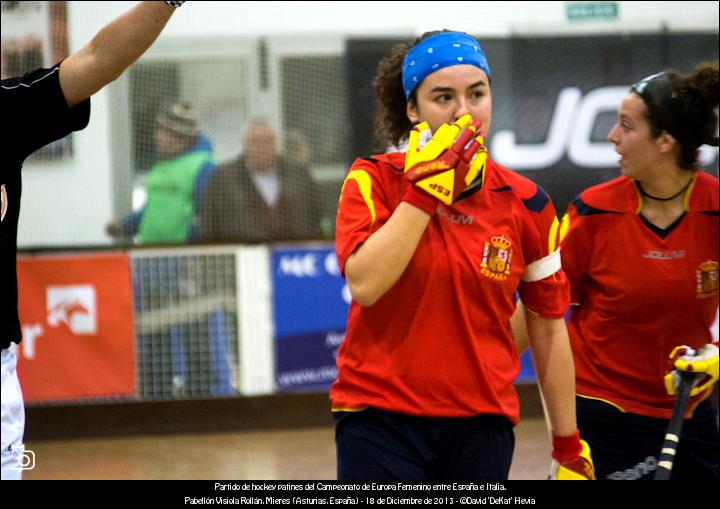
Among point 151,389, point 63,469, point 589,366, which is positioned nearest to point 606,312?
point 589,366

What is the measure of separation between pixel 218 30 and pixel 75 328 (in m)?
2.16

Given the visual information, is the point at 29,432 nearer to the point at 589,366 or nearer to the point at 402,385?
the point at 589,366

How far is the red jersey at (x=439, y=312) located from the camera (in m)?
2.38

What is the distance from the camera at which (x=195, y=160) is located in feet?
22.4

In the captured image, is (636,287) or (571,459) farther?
(636,287)

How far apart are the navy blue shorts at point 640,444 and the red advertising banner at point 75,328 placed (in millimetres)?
4089

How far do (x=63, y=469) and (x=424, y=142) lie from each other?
4.19m

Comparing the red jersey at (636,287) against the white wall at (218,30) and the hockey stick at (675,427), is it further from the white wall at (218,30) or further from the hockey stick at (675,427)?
the white wall at (218,30)

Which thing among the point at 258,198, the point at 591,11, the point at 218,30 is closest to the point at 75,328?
the point at 258,198

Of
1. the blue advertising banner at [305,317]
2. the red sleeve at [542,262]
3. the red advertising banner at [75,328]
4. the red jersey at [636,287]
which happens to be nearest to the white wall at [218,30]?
the red advertising banner at [75,328]

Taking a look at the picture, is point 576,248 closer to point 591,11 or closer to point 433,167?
point 433,167

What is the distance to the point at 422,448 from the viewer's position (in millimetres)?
2371

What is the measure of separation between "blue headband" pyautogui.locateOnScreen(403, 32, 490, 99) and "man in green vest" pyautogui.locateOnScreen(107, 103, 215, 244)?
4372mm

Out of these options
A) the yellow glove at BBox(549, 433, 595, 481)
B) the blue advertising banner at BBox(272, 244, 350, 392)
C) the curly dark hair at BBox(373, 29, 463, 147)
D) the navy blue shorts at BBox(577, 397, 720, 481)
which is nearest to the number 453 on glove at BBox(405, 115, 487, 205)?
the curly dark hair at BBox(373, 29, 463, 147)
